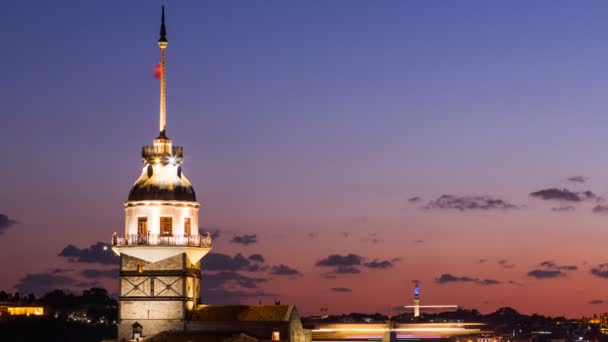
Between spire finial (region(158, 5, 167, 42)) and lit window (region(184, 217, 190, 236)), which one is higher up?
spire finial (region(158, 5, 167, 42))

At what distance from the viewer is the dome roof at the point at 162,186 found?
3711 inches

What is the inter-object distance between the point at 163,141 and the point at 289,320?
15.2 m

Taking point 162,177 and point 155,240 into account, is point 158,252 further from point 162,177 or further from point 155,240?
point 162,177

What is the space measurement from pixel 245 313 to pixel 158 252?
23.2ft

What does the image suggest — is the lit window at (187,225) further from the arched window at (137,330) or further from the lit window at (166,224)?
the arched window at (137,330)

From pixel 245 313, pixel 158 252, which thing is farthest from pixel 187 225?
pixel 245 313

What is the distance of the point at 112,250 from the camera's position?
3728 inches

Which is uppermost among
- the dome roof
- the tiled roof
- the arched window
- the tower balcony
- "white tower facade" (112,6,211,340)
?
the tower balcony

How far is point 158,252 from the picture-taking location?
9312 cm

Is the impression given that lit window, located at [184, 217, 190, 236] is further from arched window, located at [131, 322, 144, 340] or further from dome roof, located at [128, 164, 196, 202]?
arched window, located at [131, 322, 144, 340]

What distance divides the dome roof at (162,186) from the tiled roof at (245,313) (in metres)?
7.76

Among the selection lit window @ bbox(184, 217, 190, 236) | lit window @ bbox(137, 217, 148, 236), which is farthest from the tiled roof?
lit window @ bbox(137, 217, 148, 236)

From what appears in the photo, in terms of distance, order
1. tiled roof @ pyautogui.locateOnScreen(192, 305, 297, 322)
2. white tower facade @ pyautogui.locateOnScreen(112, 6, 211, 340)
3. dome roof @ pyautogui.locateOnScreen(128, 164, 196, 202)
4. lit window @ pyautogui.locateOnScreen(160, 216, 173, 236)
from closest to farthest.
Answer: tiled roof @ pyautogui.locateOnScreen(192, 305, 297, 322) → white tower facade @ pyautogui.locateOnScreen(112, 6, 211, 340) → lit window @ pyautogui.locateOnScreen(160, 216, 173, 236) → dome roof @ pyautogui.locateOnScreen(128, 164, 196, 202)

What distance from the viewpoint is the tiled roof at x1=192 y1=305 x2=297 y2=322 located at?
92000 mm
